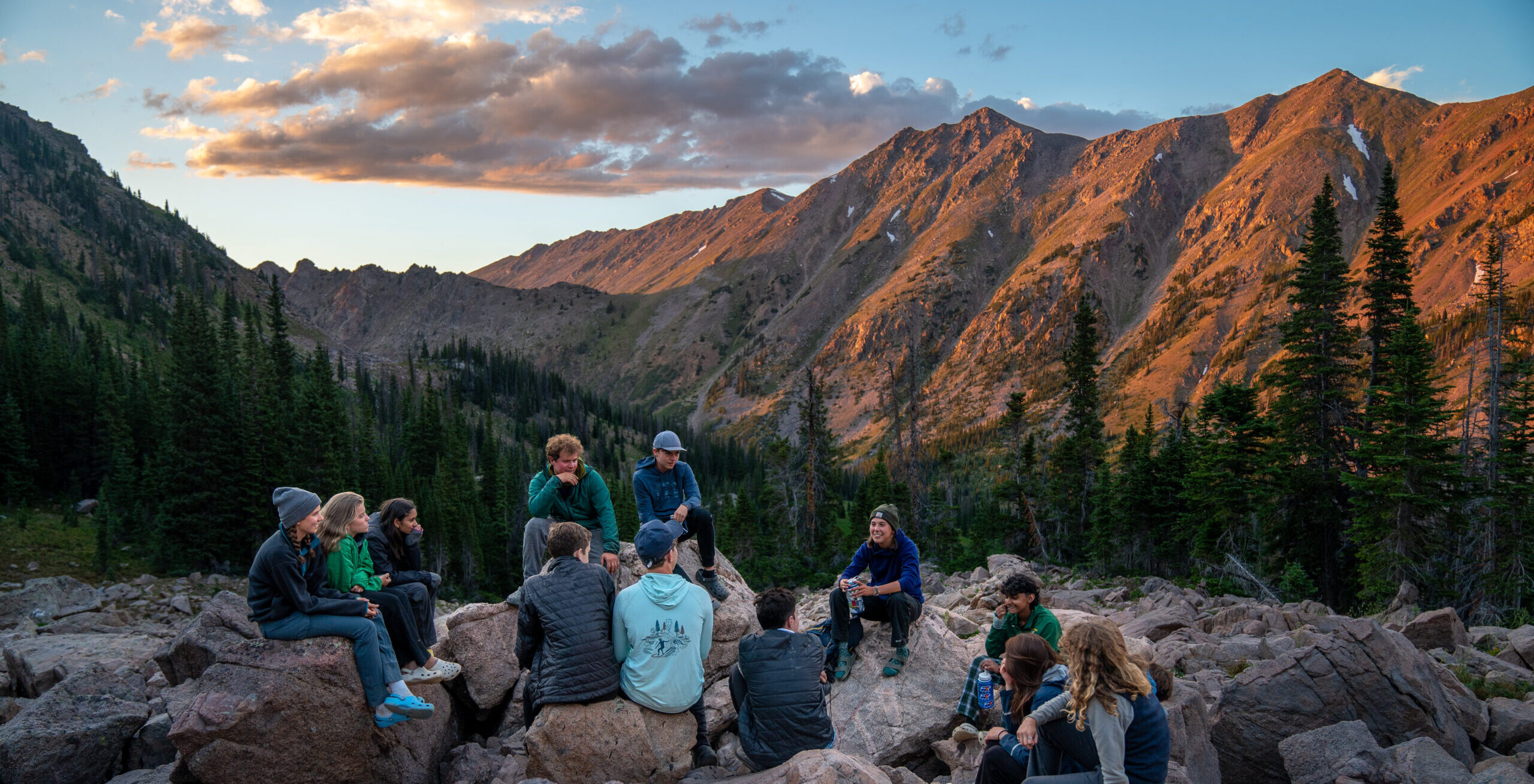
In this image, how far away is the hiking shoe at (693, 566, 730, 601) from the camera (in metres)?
10.8

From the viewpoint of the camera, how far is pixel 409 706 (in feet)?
26.4

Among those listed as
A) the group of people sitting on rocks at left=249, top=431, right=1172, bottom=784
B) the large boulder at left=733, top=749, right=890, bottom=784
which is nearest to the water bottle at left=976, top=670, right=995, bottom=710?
the group of people sitting on rocks at left=249, top=431, right=1172, bottom=784

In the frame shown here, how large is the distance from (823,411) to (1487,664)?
121 ft

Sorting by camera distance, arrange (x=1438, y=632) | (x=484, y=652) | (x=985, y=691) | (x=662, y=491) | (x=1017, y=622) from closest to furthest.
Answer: (x=985, y=691) < (x=1017, y=622) < (x=484, y=652) < (x=662, y=491) < (x=1438, y=632)

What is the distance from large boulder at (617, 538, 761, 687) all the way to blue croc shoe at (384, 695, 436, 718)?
2760 mm

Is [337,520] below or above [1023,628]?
above

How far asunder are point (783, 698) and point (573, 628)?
2.27 m

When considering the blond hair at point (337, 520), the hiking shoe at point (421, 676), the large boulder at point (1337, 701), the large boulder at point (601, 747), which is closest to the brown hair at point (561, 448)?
the blond hair at point (337, 520)

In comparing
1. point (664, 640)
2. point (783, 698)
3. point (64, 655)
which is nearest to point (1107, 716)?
point (783, 698)

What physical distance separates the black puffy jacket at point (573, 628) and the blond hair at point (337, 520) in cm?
209

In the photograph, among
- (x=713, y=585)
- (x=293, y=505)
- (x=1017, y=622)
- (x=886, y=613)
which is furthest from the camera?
(x=713, y=585)

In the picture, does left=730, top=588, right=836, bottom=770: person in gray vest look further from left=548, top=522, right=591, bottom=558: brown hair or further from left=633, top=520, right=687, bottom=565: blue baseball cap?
left=548, top=522, right=591, bottom=558: brown hair

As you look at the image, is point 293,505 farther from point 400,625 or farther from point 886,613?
point 886,613

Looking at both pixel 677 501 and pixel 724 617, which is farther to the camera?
pixel 677 501
